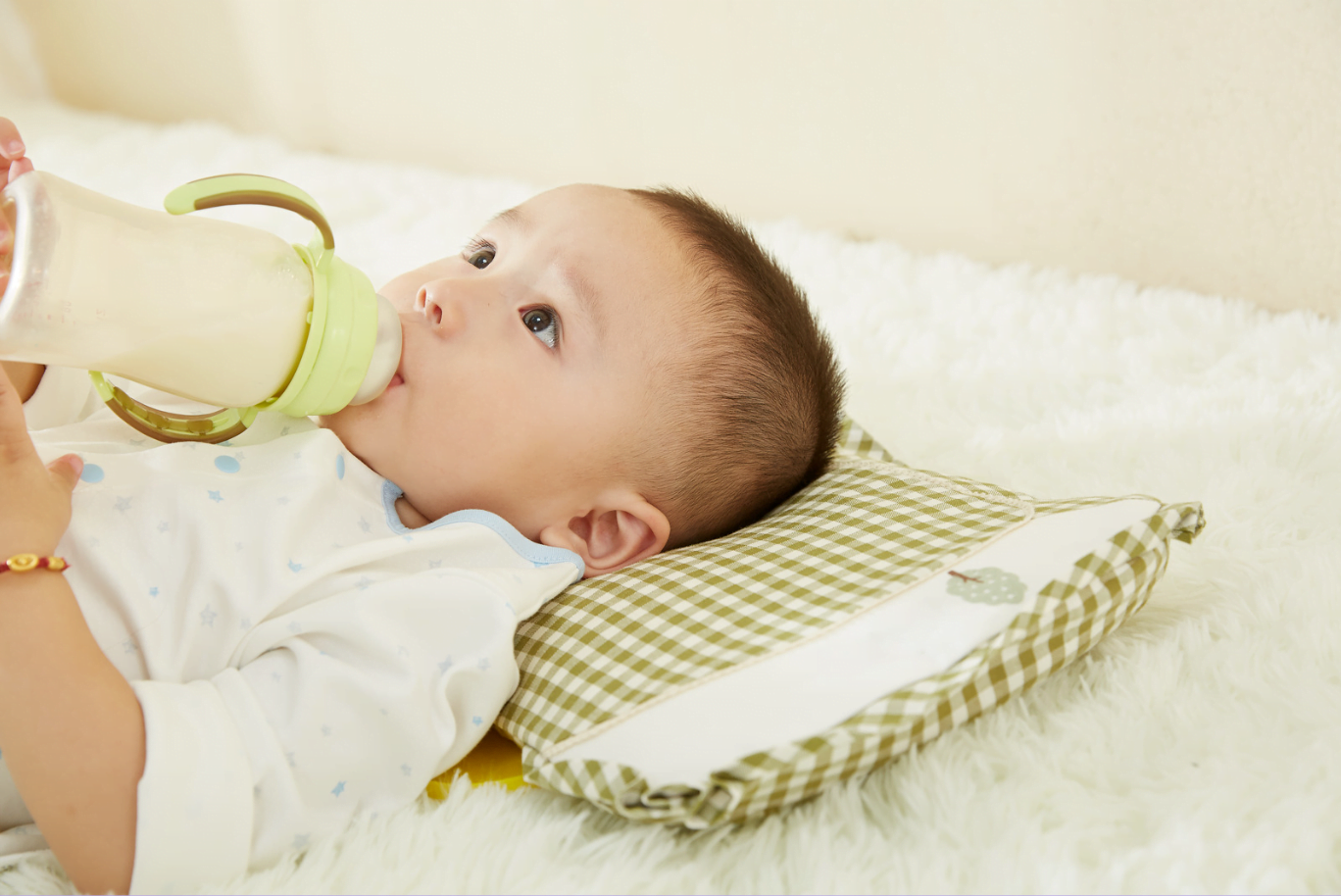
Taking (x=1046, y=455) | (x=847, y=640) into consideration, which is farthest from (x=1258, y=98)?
(x=847, y=640)

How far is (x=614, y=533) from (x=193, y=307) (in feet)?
1.42

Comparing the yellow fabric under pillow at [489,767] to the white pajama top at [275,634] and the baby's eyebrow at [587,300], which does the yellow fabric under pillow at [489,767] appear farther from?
the baby's eyebrow at [587,300]

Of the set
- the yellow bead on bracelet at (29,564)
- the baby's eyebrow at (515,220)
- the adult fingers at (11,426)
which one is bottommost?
the yellow bead on bracelet at (29,564)

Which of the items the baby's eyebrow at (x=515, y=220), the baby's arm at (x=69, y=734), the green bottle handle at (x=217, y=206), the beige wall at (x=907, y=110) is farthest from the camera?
the beige wall at (x=907, y=110)

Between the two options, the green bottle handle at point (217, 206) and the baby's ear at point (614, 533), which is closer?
the green bottle handle at point (217, 206)

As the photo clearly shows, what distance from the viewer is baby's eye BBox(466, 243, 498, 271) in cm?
112

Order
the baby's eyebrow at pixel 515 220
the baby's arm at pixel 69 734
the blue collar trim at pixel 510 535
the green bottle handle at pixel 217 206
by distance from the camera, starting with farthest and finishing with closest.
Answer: the baby's eyebrow at pixel 515 220 < the blue collar trim at pixel 510 535 < the green bottle handle at pixel 217 206 < the baby's arm at pixel 69 734

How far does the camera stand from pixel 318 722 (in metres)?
0.77

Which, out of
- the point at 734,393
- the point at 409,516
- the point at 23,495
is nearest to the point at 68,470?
the point at 23,495

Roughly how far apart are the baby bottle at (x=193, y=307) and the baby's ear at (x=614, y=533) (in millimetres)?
223

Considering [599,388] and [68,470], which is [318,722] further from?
[599,388]

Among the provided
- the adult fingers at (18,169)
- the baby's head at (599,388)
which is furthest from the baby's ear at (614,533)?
the adult fingers at (18,169)

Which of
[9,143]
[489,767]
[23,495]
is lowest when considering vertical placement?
[489,767]

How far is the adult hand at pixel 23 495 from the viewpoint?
29.7 inches
